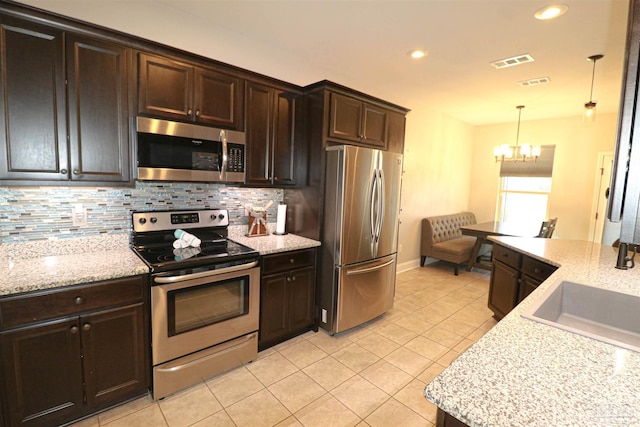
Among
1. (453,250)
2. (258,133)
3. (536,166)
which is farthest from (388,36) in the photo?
(536,166)

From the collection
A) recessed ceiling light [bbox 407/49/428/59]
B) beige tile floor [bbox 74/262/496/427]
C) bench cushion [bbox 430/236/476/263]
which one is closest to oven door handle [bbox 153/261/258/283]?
beige tile floor [bbox 74/262/496/427]

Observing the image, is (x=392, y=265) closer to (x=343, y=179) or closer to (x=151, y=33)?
(x=343, y=179)

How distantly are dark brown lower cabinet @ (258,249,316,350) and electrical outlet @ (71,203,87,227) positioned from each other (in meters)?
1.31

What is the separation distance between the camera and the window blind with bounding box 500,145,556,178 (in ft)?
17.6

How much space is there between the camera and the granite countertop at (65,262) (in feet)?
5.35

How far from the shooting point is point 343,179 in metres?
→ 2.71

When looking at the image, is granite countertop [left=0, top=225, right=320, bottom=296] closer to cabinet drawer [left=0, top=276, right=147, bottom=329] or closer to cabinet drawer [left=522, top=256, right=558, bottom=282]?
cabinet drawer [left=0, top=276, right=147, bottom=329]

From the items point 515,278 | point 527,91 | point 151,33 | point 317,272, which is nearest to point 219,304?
point 317,272

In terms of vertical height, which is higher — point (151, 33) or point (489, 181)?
point (151, 33)

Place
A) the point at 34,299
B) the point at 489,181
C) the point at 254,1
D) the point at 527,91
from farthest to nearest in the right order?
the point at 489,181 < the point at 527,91 < the point at 254,1 < the point at 34,299

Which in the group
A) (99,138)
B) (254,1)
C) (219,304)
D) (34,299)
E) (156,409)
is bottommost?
(156,409)

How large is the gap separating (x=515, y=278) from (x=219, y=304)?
259 centimetres

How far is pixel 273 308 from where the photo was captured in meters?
2.61

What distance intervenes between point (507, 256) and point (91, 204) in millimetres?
3574
